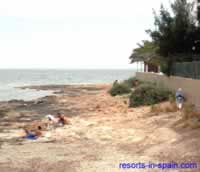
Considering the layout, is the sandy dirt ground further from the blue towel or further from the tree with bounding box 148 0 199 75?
the tree with bounding box 148 0 199 75

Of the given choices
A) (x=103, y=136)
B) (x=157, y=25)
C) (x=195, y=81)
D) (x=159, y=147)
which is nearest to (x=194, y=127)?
(x=159, y=147)

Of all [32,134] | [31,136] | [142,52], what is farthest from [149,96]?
[142,52]

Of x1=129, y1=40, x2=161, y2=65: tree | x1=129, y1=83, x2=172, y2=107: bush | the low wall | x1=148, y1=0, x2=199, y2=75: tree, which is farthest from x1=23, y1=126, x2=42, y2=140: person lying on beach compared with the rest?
x1=129, y1=40, x2=161, y2=65: tree

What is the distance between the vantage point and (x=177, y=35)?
3033 cm

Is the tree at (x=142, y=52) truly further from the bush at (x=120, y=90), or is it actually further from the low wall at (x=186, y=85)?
the low wall at (x=186, y=85)

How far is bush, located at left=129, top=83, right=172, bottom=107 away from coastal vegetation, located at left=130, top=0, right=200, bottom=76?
81.8 inches

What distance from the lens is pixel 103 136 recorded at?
1812 centimetres

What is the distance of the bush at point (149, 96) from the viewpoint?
28.3 meters

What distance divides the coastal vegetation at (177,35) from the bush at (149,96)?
2.08 metres

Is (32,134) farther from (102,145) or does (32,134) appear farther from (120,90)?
(120,90)

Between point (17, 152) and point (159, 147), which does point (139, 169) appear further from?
point (17, 152)

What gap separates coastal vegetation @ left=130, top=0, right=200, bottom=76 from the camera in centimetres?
3019

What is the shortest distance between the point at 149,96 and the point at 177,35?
4594 mm

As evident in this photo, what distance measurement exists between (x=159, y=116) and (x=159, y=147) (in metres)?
6.76
